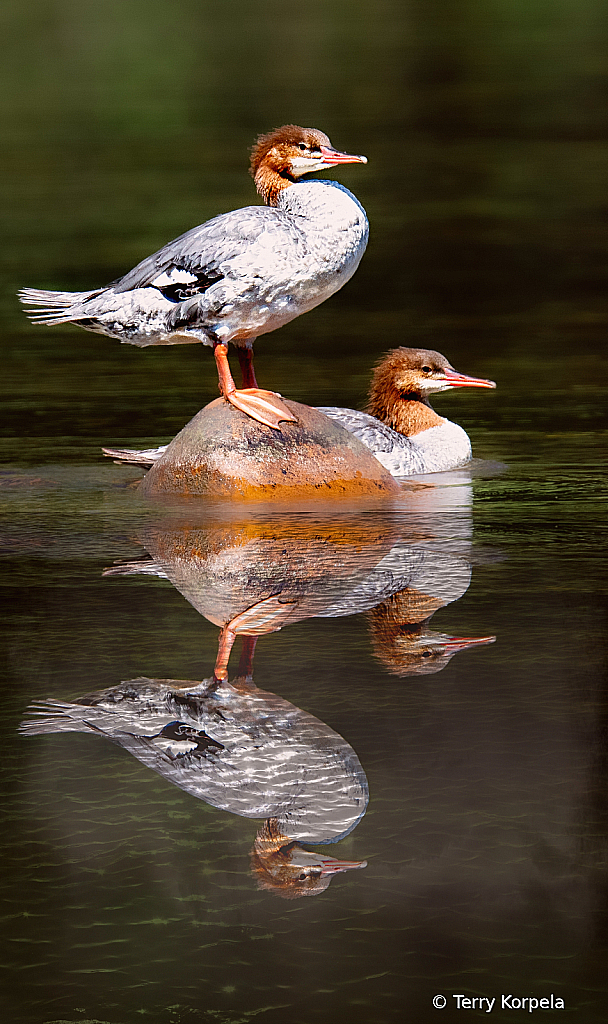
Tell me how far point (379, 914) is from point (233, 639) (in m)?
1.68

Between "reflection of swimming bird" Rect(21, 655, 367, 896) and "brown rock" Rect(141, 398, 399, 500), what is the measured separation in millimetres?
2934

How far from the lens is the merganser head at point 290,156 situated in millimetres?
7148

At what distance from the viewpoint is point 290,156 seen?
716 centimetres

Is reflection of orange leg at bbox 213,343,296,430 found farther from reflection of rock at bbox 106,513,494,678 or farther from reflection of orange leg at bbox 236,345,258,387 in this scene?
reflection of rock at bbox 106,513,494,678

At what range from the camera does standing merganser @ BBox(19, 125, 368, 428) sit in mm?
6762

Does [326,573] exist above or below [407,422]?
below

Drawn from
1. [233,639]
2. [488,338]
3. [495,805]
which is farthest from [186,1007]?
[488,338]

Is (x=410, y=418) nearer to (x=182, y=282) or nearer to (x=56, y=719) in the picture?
(x=182, y=282)

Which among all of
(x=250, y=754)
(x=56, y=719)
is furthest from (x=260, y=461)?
(x=250, y=754)

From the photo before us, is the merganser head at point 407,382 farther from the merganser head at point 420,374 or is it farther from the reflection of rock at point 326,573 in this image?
the reflection of rock at point 326,573

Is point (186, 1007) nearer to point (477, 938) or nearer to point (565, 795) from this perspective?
point (477, 938)

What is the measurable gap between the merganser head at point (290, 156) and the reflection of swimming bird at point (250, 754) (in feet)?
12.3

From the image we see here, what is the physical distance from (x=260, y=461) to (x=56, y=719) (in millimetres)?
3270

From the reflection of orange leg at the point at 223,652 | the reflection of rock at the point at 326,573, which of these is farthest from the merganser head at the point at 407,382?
the reflection of orange leg at the point at 223,652
